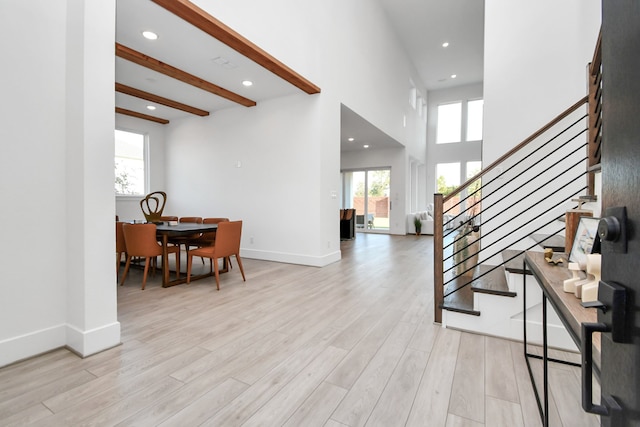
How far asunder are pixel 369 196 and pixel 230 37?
763 centimetres

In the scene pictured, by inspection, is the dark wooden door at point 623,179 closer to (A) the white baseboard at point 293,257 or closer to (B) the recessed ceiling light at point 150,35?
(B) the recessed ceiling light at point 150,35

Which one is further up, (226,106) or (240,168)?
(226,106)

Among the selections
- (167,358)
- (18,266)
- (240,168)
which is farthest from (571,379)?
(240,168)

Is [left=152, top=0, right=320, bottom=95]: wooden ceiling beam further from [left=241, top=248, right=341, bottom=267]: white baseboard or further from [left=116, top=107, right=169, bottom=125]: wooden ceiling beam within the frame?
[left=116, top=107, right=169, bottom=125]: wooden ceiling beam

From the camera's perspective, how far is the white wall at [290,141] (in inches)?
185

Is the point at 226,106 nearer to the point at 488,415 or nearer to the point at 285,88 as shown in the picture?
the point at 285,88

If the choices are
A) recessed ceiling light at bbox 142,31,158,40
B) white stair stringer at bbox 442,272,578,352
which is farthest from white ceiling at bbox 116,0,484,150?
white stair stringer at bbox 442,272,578,352

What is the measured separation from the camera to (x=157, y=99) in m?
5.74

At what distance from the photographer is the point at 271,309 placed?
3070 millimetres

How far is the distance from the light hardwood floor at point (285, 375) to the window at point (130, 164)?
476 centimetres

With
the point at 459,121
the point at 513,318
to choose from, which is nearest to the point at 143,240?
the point at 513,318

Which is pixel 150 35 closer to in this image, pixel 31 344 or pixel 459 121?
pixel 31 344

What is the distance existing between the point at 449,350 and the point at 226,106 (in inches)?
227

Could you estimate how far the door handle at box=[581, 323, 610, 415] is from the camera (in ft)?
1.63
